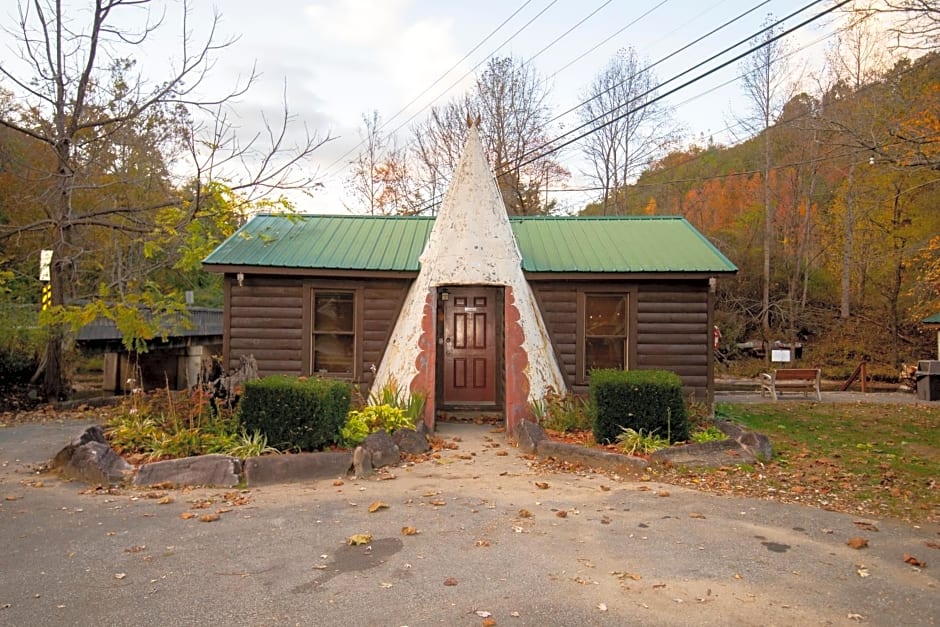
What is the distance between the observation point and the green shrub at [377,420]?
8.44 m

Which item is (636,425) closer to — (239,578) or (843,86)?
(239,578)

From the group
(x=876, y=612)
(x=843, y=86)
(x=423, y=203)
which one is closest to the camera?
(x=876, y=612)

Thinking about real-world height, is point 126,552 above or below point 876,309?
below

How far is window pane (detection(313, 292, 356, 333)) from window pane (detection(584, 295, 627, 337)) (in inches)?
171

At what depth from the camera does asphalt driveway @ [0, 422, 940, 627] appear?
387 centimetres

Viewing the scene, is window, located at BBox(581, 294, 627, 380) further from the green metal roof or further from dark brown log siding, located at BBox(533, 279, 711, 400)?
the green metal roof

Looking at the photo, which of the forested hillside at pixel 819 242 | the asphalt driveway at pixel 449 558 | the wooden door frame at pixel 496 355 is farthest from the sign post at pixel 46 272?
the forested hillside at pixel 819 242

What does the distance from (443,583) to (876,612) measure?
2.64 metres

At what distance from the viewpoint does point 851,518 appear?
5.85 m

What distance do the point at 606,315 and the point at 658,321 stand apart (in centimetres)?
93

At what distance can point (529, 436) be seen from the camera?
347 inches

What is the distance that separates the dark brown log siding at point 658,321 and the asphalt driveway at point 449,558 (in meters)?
4.95

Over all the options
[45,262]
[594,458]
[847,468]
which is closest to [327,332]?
[594,458]

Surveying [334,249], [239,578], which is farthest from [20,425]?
[239,578]
